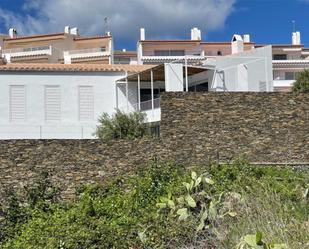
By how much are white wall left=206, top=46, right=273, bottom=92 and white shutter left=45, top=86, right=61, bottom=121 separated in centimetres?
851

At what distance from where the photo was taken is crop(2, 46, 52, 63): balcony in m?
54.7

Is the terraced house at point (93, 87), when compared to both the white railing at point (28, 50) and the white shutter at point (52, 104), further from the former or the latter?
the white railing at point (28, 50)

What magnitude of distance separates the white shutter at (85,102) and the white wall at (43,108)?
186 millimetres

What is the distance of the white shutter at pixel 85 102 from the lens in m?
31.2

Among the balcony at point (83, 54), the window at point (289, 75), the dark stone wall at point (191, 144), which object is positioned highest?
the balcony at point (83, 54)

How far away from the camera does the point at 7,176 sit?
14.4 meters

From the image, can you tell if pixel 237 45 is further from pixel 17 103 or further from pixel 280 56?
pixel 17 103

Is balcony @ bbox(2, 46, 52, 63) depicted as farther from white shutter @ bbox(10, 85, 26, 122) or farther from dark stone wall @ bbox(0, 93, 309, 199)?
dark stone wall @ bbox(0, 93, 309, 199)

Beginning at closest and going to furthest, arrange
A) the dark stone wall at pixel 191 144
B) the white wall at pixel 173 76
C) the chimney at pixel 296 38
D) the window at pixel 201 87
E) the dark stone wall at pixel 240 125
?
1. the dark stone wall at pixel 191 144
2. the dark stone wall at pixel 240 125
3. the white wall at pixel 173 76
4. the window at pixel 201 87
5. the chimney at pixel 296 38

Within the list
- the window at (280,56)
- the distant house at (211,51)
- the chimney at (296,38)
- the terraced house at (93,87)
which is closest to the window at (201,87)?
the terraced house at (93,87)

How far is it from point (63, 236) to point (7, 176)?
5.55 m

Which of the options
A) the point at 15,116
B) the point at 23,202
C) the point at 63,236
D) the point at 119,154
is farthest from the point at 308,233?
the point at 15,116

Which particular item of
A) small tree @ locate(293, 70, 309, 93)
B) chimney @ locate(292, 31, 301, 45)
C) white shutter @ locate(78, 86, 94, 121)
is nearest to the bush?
white shutter @ locate(78, 86, 94, 121)

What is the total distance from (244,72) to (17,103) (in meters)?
12.3
